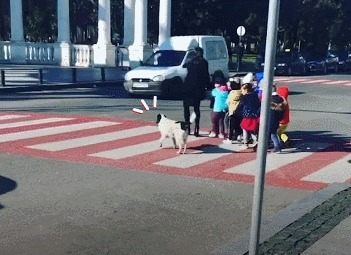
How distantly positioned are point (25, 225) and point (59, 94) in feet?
49.7

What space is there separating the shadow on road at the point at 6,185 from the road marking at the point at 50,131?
299 cm

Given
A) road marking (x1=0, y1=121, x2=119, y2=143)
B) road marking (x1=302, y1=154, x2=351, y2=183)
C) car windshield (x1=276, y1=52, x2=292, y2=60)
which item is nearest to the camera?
road marking (x1=302, y1=154, x2=351, y2=183)

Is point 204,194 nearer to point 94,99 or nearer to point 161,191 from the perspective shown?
point 161,191

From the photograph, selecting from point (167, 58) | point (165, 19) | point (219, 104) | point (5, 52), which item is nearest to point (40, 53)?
point (5, 52)

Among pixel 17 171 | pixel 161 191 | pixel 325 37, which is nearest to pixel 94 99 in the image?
pixel 17 171

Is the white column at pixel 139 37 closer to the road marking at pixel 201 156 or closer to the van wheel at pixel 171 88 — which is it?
the van wheel at pixel 171 88

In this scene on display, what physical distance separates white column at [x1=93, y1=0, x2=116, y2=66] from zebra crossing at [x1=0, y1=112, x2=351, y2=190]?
74.9 feet

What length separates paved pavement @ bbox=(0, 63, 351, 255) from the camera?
5.21 m

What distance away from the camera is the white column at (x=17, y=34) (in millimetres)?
36781

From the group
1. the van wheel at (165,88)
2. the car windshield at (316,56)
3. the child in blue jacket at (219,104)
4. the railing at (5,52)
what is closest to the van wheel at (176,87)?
the van wheel at (165,88)

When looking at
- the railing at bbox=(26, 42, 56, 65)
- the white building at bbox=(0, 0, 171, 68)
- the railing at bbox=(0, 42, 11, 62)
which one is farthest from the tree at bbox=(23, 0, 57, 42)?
the railing at bbox=(26, 42, 56, 65)

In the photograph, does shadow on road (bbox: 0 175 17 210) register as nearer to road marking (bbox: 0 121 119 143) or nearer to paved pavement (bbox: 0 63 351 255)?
paved pavement (bbox: 0 63 351 255)

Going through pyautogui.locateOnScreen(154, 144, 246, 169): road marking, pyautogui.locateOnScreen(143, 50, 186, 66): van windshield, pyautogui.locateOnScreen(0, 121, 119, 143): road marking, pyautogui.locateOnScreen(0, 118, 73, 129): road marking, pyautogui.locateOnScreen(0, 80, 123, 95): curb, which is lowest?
pyautogui.locateOnScreen(0, 80, 123, 95): curb

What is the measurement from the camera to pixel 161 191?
735 centimetres
